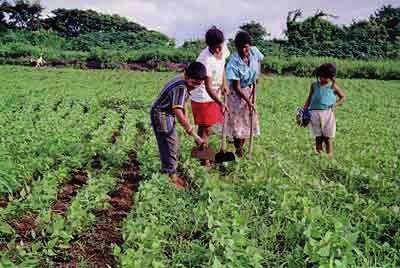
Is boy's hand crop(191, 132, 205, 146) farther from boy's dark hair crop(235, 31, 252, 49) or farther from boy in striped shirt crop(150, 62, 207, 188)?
Answer: boy's dark hair crop(235, 31, 252, 49)

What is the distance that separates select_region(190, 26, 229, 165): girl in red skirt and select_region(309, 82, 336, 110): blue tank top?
145 cm

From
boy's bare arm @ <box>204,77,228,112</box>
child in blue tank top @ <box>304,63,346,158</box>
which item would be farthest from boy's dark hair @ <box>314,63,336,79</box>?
boy's bare arm @ <box>204,77,228,112</box>

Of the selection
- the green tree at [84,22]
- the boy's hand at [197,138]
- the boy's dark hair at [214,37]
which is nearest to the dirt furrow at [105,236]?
the boy's hand at [197,138]

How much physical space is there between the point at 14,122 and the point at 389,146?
6197 millimetres

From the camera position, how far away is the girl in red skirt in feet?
22.3

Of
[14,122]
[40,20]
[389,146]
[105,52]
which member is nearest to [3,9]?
[40,20]

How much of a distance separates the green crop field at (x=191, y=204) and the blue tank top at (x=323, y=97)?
67cm

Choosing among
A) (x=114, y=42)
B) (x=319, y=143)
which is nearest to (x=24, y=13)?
(x=114, y=42)

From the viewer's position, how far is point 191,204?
5.17 metres

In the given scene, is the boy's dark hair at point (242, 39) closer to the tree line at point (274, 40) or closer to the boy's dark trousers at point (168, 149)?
the boy's dark trousers at point (168, 149)

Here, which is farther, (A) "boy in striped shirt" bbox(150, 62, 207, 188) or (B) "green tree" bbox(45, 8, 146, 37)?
(B) "green tree" bbox(45, 8, 146, 37)

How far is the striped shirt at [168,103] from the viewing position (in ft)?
19.3

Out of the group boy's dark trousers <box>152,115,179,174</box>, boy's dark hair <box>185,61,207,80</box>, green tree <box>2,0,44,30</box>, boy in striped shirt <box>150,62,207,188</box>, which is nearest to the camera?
boy's dark hair <box>185,61,207,80</box>

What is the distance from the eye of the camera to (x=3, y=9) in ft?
144
